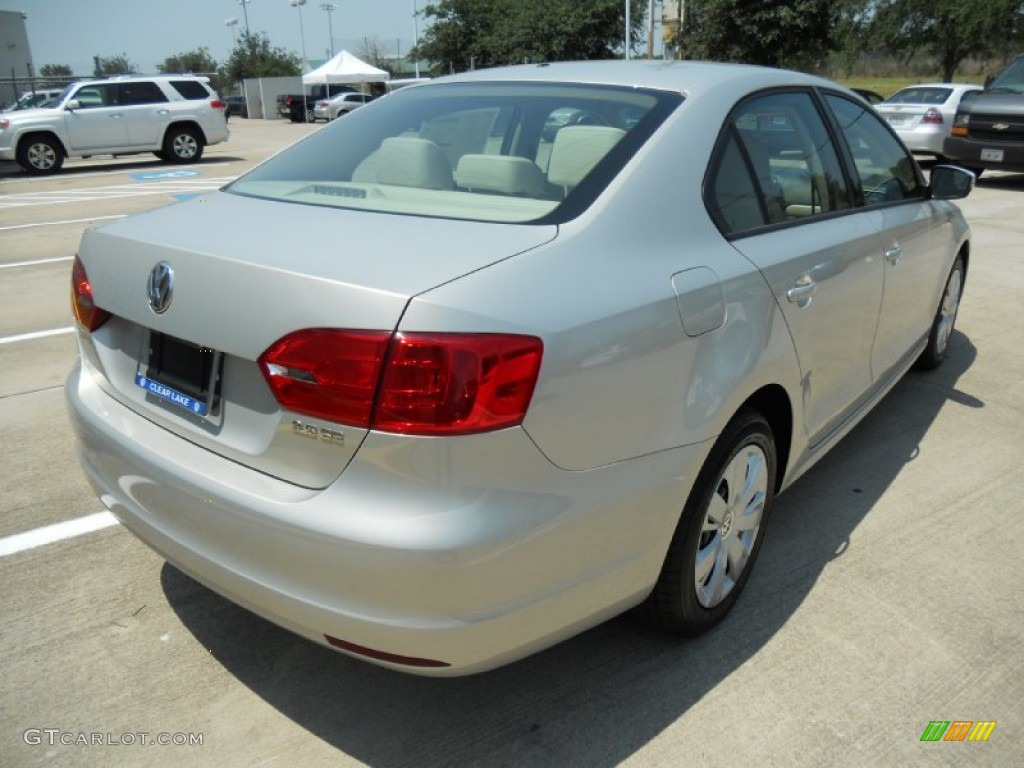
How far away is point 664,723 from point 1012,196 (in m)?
13.0

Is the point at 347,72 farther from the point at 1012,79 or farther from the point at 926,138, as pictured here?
the point at 1012,79

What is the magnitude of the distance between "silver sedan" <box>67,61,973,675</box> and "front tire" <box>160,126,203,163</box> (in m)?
17.5

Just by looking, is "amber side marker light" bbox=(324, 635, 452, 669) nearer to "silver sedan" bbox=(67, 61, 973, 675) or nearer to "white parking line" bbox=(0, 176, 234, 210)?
"silver sedan" bbox=(67, 61, 973, 675)

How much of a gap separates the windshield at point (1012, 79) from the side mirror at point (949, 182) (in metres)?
10.8

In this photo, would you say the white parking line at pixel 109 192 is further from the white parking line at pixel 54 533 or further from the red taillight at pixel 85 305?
the red taillight at pixel 85 305

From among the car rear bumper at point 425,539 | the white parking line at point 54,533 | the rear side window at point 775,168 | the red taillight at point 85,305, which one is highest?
the rear side window at point 775,168

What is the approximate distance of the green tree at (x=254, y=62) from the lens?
67.6 m

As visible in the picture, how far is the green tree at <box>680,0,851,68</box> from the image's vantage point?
30.0m

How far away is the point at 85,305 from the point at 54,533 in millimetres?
1192

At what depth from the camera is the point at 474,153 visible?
282 centimetres

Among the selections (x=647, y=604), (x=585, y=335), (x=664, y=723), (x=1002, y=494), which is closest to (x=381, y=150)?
(x=585, y=335)

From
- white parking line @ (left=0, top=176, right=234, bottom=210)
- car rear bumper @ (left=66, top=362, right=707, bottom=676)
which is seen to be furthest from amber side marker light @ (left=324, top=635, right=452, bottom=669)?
white parking line @ (left=0, top=176, right=234, bottom=210)

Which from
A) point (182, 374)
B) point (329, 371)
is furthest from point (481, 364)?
point (182, 374)

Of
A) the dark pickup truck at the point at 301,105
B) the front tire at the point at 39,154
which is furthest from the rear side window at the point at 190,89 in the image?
the dark pickup truck at the point at 301,105
